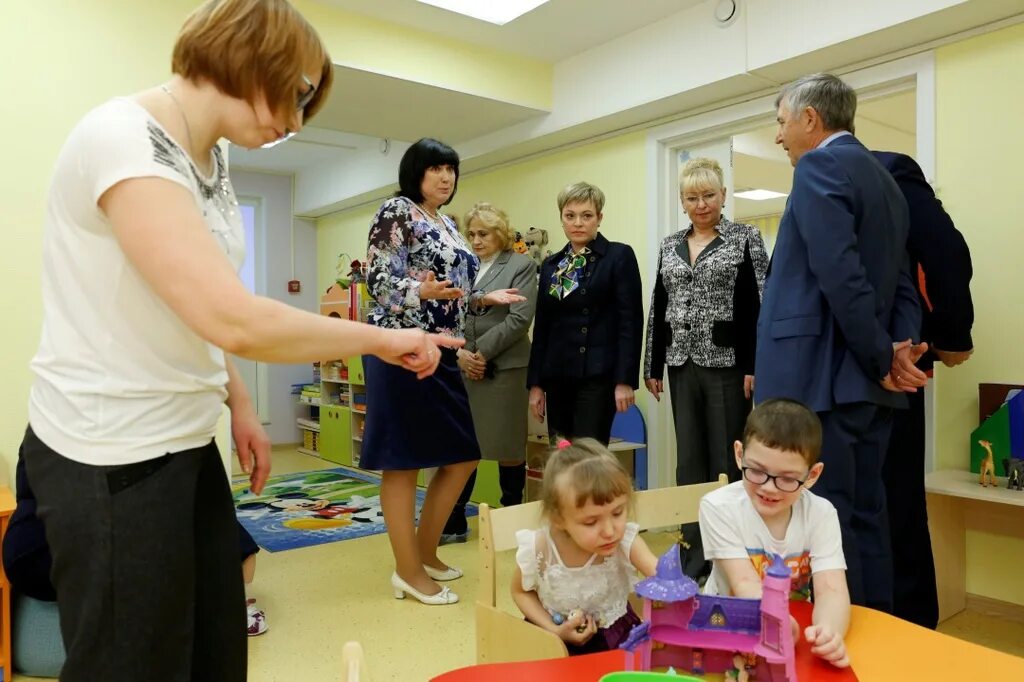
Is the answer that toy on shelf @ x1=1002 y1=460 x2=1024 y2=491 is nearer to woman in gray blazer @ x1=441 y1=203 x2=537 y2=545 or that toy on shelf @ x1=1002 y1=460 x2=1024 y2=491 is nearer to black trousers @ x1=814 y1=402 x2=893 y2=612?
black trousers @ x1=814 y1=402 x2=893 y2=612

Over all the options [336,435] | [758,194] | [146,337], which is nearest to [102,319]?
[146,337]

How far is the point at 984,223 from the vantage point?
2.80 m

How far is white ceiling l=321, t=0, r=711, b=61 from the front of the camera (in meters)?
3.50

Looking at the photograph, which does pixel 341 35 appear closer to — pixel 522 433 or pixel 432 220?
pixel 432 220

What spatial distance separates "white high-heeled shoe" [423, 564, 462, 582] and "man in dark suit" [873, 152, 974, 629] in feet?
5.16

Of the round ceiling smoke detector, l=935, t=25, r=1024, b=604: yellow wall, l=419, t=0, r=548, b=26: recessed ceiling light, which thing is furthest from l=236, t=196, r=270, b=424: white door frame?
l=935, t=25, r=1024, b=604: yellow wall

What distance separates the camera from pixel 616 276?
3.12 meters

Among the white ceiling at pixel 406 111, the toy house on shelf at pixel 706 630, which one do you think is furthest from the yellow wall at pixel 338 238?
the toy house on shelf at pixel 706 630

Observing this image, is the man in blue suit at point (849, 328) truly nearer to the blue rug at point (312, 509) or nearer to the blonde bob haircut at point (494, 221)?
the blonde bob haircut at point (494, 221)

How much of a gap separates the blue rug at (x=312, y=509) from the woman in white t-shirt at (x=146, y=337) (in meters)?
2.55

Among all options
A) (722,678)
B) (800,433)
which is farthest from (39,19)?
(722,678)

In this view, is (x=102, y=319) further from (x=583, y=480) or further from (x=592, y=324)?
(x=592, y=324)

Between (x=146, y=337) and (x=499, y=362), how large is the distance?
109 inches

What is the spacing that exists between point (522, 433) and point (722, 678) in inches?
105
